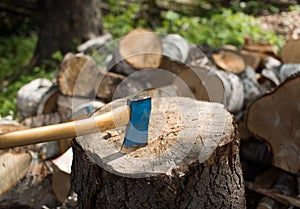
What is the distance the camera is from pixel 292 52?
339 cm

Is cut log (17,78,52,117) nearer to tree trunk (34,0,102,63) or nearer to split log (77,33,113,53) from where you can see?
split log (77,33,113,53)

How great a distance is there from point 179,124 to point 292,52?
5.16ft

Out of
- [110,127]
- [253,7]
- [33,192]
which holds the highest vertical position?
[110,127]

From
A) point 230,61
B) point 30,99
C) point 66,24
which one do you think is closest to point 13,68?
A: point 66,24

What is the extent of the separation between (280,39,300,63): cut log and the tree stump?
1380 millimetres

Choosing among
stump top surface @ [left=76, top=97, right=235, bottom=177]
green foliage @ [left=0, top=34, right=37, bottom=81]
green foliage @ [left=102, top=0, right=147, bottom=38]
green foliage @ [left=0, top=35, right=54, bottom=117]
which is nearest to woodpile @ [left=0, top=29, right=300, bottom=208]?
stump top surface @ [left=76, top=97, right=235, bottom=177]

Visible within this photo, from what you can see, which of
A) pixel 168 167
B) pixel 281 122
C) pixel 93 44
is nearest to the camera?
pixel 168 167

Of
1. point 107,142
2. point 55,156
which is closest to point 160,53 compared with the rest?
point 55,156

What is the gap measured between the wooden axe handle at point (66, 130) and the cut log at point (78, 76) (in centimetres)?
131

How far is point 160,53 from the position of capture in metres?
3.43

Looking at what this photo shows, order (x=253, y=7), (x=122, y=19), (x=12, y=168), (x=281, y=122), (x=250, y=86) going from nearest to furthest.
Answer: (x=12, y=168) < (x=281, y=122) < (x=250, y=86) < (x=122, y=19) < (x=253, y=7)

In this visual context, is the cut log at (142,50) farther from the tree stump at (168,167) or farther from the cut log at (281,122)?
the tree stump at (168,167)

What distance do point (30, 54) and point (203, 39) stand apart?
2.46m

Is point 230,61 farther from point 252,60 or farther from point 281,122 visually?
point 281,122
